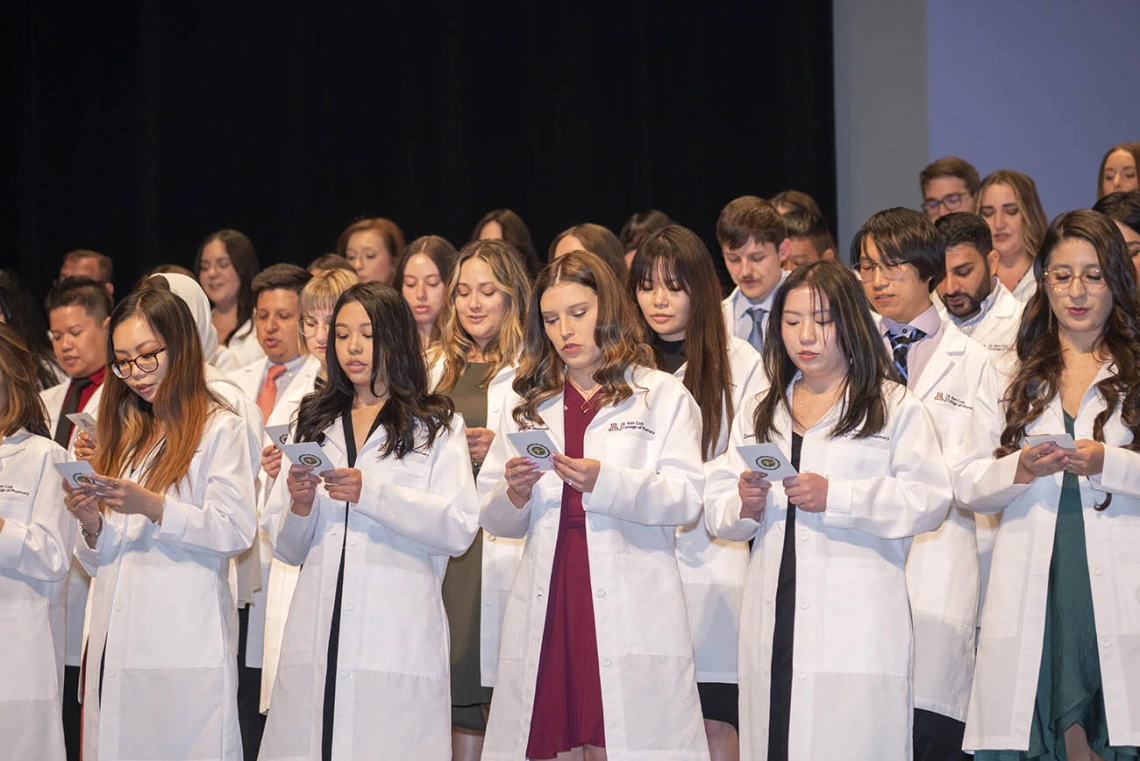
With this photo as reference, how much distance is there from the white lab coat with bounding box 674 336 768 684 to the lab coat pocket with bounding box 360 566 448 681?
2.51ft

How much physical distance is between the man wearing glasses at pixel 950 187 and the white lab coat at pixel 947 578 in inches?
85.2

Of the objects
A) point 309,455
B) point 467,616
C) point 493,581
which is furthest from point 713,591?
point 309,455

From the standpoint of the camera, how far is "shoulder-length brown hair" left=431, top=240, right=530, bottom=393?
4.74 meters

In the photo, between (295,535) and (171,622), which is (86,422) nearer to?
(171,622)

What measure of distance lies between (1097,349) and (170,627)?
2665 mm

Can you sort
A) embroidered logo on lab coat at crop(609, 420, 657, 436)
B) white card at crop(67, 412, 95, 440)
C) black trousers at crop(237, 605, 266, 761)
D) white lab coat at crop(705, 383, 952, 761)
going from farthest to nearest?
black trousers at crop(237, 605, 266, 761)
white card at crop(67, 412, 95, 440)
embroidered logo on lab coat at crop(609, 420, 657, 436)
white lab coat at crop(705, 383, 952, 761)

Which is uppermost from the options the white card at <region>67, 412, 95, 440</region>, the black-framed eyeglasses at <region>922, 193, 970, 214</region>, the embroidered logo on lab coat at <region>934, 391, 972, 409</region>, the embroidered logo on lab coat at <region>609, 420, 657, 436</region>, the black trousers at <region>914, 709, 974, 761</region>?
the black-framed eyeglasses at <region>922, 193, 970, 214</region>

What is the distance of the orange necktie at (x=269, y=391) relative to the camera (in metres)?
5.71

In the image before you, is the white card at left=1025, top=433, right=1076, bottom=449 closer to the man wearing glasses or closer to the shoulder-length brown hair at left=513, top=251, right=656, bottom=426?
the shoulder-length brown hair at left=513, top=251, right=656, bottom=426

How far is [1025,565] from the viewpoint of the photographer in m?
3.66

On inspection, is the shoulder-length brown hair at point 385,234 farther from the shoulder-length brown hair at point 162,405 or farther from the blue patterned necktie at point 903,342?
the blue patterned necktie at point 903,342

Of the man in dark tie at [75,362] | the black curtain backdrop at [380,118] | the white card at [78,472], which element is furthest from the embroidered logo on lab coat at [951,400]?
the black curtain backdrop at [380,118]

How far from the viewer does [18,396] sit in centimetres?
448

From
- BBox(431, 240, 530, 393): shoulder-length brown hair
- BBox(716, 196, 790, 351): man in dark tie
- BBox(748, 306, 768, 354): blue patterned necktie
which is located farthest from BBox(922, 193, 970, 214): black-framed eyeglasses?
BBox(431, 240, 530, 393): shoulder-length brown hair
